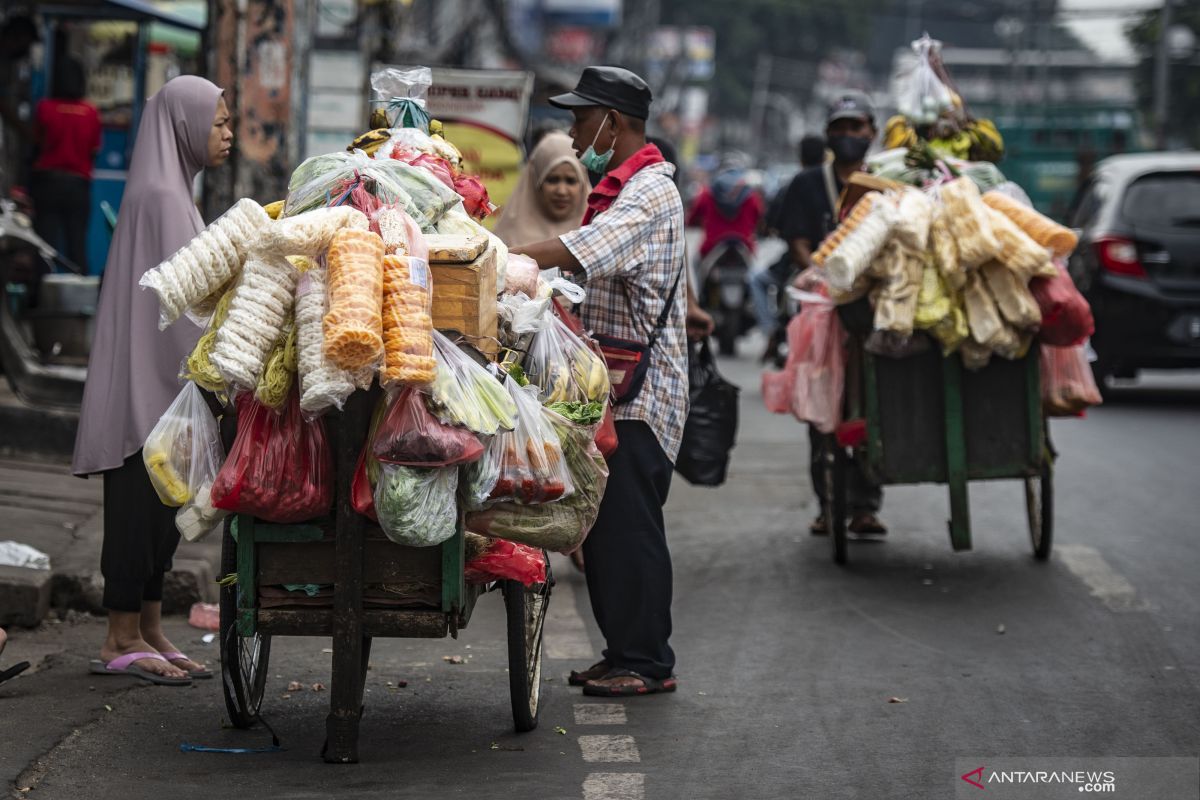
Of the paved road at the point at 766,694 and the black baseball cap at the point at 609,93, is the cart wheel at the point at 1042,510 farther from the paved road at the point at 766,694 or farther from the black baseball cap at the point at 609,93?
the black baseball cap at the point at 609,93

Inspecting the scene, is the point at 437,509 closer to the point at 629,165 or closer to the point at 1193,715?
the point at 629,165

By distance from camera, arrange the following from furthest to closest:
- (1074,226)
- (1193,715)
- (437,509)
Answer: (1074,226)
(1193,715)
(437,509)

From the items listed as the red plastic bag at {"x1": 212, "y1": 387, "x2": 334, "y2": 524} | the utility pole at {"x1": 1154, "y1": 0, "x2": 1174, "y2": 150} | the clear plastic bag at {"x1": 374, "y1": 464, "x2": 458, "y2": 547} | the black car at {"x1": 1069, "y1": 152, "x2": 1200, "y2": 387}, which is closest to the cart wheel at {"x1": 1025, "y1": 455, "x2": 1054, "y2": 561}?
the clear plastic bag at {"x1": 374, "y1": 464, "x2": 458, "y2": 547}

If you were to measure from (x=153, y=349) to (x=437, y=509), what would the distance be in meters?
1.65

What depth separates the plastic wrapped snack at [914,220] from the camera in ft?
23.6

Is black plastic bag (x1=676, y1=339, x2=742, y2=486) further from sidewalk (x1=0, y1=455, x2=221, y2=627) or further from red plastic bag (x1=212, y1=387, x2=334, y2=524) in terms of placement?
red plastic bag (x1=212, y1=387, x2=334, y2=524)

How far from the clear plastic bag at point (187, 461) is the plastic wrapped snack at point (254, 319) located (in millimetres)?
341

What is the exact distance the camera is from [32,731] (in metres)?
5.19

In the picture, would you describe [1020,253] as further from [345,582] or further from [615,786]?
[345,582]

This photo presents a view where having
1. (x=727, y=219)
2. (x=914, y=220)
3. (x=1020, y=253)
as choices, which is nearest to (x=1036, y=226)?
(x=1020, y=253)

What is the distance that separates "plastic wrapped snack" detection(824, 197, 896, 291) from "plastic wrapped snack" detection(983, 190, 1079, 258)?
47 centimetres

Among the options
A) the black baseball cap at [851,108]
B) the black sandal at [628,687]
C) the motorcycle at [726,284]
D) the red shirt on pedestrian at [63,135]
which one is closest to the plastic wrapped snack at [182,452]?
the black sandal at [628,687]

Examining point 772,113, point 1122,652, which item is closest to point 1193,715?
point 1122,652

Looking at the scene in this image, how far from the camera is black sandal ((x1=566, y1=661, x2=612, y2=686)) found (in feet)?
19.6
